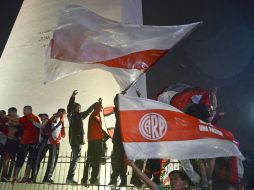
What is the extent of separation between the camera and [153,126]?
4.35 metres

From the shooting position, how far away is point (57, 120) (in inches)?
315

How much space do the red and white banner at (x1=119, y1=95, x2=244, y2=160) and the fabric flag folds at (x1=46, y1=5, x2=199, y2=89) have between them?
0.88 meters

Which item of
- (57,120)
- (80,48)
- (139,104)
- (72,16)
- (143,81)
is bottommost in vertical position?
(139,104)

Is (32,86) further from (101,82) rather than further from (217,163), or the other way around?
(217,163)

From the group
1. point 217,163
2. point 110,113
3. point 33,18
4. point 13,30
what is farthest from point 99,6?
point 217,163

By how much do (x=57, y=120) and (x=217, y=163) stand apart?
4.01 m

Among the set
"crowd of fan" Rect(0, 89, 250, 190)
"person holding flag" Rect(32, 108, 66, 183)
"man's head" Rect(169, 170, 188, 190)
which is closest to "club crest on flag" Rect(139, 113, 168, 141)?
"man's head" Rect(169, 170, 188, 190)

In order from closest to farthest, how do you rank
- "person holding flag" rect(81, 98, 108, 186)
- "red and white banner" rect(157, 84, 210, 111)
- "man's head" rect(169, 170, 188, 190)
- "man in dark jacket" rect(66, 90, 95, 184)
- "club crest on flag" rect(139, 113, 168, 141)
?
"man's head" rect(169, 170, 188, 190) → "club crest on flag" rect(139, 113, 168, 141) → "red and white banner" rect(157, 84, 210, 111) → "person holding flag" rect(81, 98, 108, 186) → "man in dark jacket" rect(66, 90, 95, 184)

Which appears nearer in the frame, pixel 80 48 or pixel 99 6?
pixel 80 48

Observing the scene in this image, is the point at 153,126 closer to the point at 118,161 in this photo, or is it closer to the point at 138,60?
the point at 138,60

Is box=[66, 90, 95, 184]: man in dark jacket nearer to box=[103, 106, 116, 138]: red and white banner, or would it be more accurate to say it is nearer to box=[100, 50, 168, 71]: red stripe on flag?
box=[103, 106, 116, 138]: red and white banner

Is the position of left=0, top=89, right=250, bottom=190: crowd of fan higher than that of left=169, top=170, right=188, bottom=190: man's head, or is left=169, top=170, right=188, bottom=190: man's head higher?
left=0, top=89, right=250, bottom=190: crowd of fan

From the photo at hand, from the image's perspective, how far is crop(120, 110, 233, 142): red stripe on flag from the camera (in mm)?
4258

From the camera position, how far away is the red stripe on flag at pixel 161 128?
168 inches
